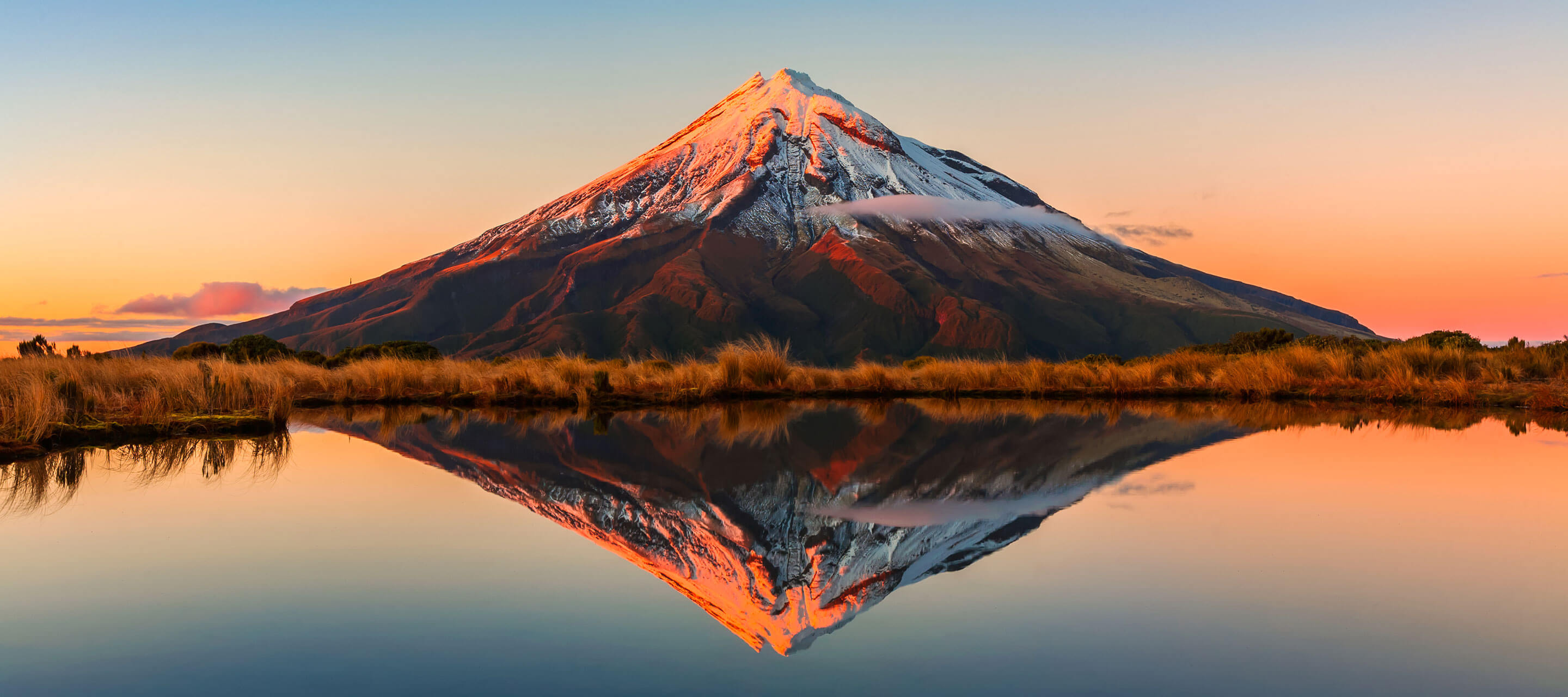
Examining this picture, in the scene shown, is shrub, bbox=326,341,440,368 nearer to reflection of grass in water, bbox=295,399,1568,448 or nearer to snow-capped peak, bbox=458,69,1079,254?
reflection of grass in water, bbox=295,399,1568,448

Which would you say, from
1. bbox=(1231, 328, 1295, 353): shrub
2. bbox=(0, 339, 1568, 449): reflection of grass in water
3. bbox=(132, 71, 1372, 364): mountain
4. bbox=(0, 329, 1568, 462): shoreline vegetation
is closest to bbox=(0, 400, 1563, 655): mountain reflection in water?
bbox=(0, 329, 1568, 462): shoreline vegetation

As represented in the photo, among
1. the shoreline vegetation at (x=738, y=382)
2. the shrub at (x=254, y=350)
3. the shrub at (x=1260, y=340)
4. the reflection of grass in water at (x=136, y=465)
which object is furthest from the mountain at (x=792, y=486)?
the shrub at (x=1260, y=340)

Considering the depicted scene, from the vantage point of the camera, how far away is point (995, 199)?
187 metres

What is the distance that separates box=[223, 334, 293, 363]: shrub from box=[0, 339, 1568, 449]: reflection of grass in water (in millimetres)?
3856

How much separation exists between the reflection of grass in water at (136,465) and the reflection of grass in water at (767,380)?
1.76 m

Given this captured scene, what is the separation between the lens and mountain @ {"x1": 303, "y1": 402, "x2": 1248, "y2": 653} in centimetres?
409

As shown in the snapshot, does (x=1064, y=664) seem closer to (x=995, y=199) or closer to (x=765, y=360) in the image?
(x=765, y=360)

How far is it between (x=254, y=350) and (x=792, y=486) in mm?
21440

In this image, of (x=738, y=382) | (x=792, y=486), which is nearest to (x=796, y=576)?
(x=792, y=486)

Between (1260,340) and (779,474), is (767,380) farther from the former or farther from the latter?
(1260,340)

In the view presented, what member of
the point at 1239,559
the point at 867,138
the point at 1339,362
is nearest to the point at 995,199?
the point at 867,138

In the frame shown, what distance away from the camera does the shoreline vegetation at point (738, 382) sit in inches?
428

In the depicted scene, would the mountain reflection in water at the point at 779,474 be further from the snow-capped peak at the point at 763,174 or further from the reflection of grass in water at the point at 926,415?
the snow-capped peak at the point at 763,174

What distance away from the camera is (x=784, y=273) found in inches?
6486
